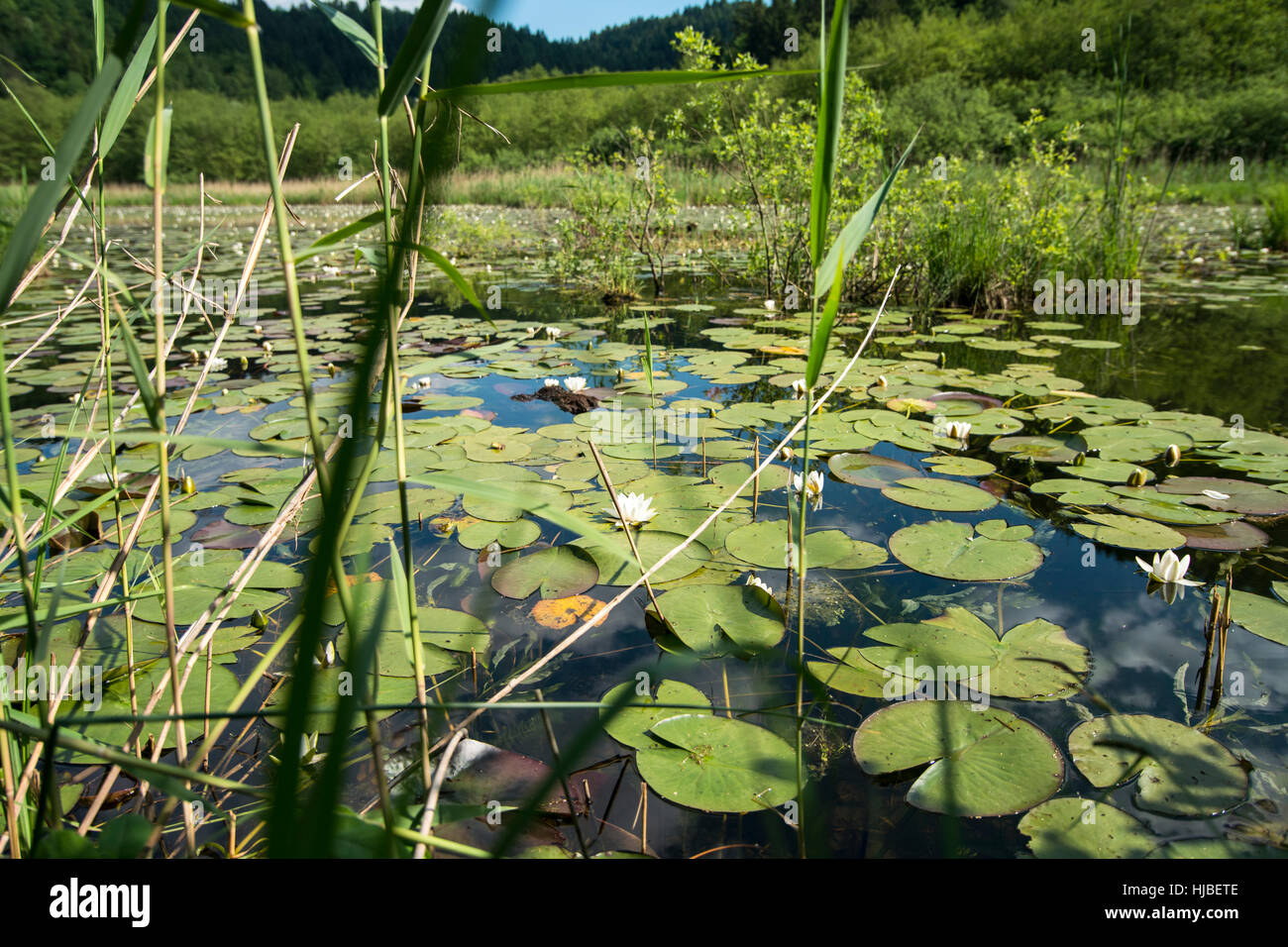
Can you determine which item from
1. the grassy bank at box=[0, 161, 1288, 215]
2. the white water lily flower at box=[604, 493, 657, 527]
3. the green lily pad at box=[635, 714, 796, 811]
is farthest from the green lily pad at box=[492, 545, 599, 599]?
the grassy bank at box=[0, 161, 1288, 215]

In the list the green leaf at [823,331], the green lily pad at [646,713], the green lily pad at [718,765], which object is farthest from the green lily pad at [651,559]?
the green leaf at [823,331]

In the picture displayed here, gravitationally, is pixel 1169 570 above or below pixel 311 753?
above

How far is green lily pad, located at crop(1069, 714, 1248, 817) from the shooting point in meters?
0.78

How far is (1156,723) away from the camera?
893mm

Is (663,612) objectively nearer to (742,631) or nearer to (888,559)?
(742,631)

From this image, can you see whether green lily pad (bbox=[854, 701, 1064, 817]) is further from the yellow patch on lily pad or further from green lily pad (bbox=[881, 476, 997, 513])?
green lily pad (bbox=[881, 476, 997, 513])

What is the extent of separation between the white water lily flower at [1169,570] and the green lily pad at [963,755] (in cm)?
56

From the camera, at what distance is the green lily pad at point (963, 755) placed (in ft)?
2.63

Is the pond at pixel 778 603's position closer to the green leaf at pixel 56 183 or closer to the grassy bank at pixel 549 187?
the green leaf at pixel 56 183

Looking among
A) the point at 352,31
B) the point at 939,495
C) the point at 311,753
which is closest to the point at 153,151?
the point at 352,31

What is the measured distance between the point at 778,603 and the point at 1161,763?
0.56 m

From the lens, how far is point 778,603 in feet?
3.88

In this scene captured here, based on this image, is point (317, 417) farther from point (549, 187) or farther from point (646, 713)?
point (549, 187)
